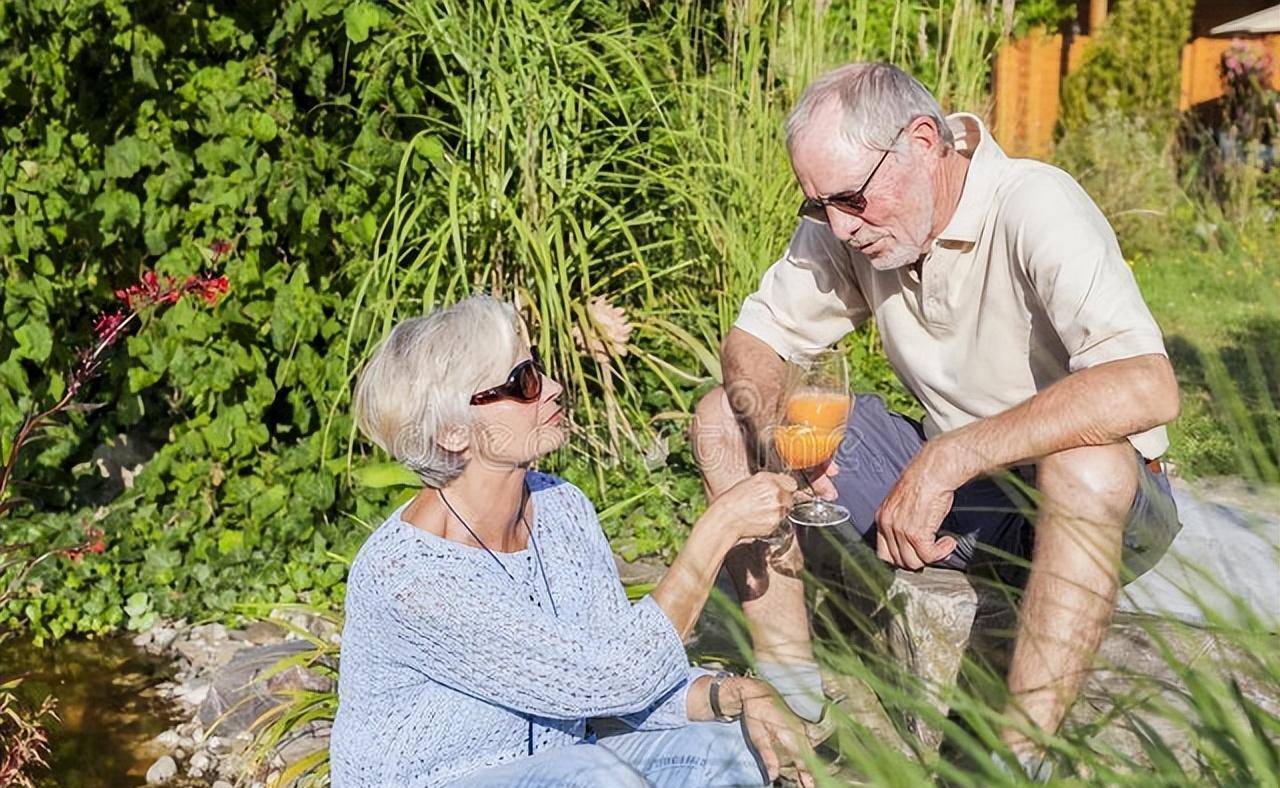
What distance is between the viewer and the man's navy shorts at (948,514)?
273 centimetres

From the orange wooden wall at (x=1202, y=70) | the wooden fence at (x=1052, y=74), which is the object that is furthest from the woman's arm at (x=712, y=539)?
the orange wooden wall at (x=1202, y=70)

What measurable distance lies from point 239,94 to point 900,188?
2380 mm

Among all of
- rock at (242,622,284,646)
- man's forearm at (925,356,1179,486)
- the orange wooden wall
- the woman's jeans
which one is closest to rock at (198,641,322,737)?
rock at (242,622,284,646)

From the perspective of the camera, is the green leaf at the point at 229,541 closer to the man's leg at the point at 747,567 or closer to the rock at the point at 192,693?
the rock at the point at 192,693

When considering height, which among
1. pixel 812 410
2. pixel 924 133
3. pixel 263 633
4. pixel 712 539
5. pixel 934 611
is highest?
pixel 924 133

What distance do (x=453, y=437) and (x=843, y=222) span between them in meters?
0.90

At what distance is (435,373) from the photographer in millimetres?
2482

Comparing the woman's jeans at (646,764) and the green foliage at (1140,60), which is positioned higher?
the woman's jeans at (646,764)

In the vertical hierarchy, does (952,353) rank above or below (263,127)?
below

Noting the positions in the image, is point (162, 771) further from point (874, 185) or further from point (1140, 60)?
point (1140, 60)

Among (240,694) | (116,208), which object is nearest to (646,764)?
(240,694)

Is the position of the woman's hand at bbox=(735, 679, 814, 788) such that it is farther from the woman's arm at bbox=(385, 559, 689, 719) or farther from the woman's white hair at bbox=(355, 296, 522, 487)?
the woman's white hair at bbox=(355, 296, 522, 487)

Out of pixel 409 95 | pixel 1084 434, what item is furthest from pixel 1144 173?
pixel 1084 434

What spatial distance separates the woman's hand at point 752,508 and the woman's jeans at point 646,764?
0.35 meters
